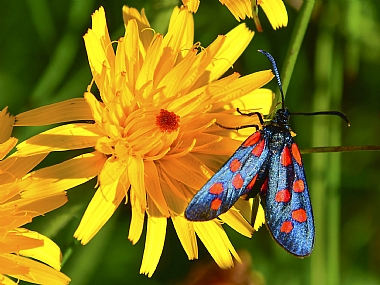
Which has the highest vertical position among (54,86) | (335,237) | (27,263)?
(54,86)

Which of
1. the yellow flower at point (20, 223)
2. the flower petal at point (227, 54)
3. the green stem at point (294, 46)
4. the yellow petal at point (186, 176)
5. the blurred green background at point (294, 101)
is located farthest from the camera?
the blurred green background at point (294, 101)

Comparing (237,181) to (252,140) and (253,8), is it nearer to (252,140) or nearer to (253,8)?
(252,140)

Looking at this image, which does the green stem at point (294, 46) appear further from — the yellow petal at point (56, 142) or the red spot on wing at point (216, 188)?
the yellow petal at point (56, 142)

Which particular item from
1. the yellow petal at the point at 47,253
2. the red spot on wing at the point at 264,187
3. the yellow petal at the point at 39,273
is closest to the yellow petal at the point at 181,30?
the red spot on wing at the point at 264,187

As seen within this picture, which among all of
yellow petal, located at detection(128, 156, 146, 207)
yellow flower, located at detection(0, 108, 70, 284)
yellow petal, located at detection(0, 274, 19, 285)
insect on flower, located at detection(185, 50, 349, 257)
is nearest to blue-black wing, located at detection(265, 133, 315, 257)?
insect on flower, located at detection(185, 50, 349, 257)

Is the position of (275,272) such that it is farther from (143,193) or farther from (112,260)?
(143,193)

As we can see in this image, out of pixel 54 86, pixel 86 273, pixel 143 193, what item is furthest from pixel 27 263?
pixel 54 86

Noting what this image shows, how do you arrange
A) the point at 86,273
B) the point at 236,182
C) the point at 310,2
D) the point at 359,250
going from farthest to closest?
1. the point at 359,250
2. the point at 86,273
3. the point at 310,2
4. the point at 236,182

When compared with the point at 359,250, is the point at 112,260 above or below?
below
